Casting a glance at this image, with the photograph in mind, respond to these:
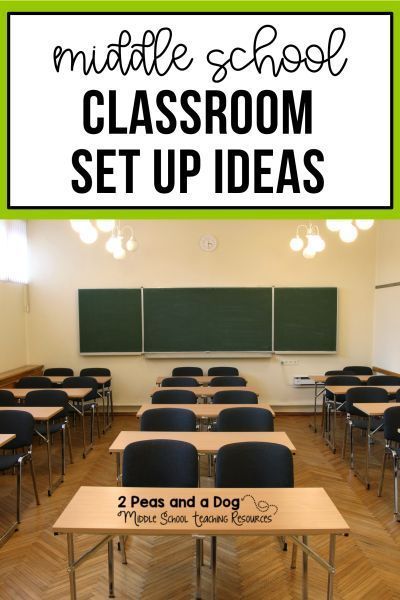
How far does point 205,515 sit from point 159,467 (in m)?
0.71

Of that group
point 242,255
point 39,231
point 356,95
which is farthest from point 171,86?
point 39,231

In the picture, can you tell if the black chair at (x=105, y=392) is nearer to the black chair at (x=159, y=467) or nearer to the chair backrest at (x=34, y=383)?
the chair backrest at (x=34, y=383)

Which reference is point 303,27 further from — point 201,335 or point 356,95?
point 201,335

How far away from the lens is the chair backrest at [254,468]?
8.35 feet

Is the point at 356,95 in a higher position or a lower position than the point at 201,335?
higher

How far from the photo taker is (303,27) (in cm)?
124

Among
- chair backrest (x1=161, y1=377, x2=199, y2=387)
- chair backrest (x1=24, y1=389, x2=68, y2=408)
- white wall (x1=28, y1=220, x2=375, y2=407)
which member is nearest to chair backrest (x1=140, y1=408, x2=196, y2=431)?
chair backrest (x1=24, y1=389, x2=68, y2=408)

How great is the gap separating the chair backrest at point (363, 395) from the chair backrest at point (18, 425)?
3.51 meters

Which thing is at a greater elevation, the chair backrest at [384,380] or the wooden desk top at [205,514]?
the wooden desk top at [205,514]

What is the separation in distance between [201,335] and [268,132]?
5988 mm

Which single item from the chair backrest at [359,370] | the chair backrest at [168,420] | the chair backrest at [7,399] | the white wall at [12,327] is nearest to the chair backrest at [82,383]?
the chair backrest at [7,399]

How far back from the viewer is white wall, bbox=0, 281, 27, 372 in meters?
6.44

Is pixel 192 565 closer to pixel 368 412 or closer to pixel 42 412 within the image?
pixel 42 412

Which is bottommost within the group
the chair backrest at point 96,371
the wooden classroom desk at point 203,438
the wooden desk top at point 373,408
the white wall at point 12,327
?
the chair backrest at point 96,371
